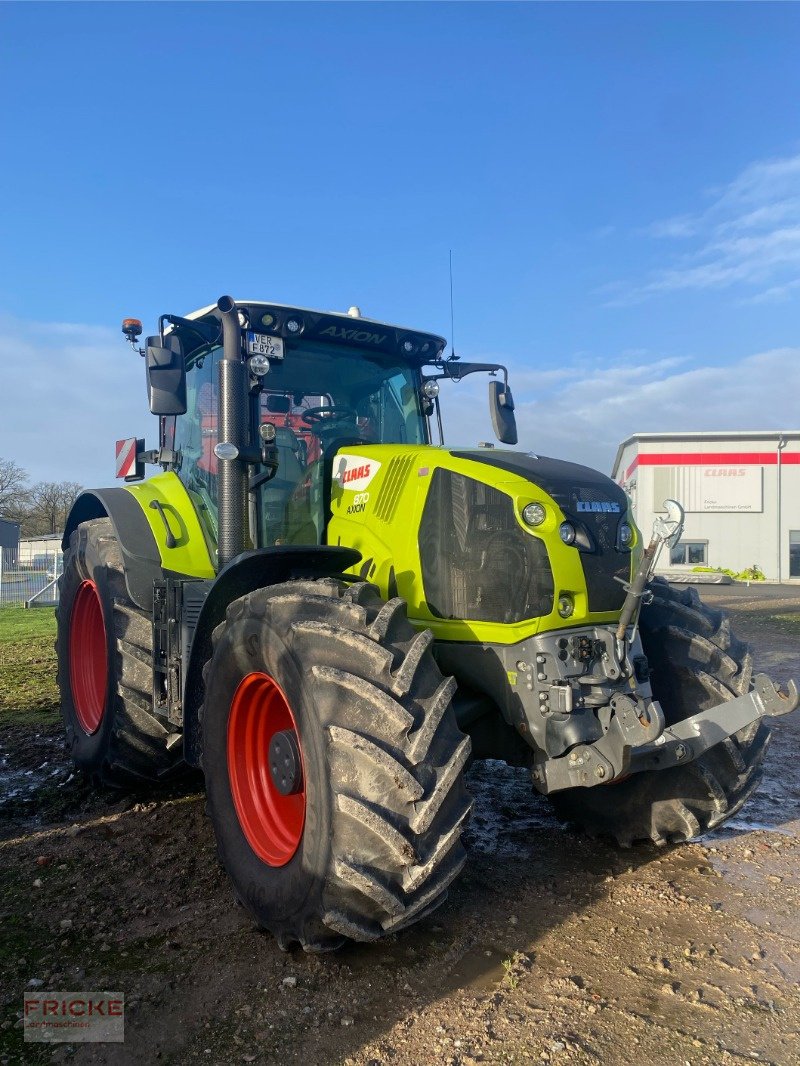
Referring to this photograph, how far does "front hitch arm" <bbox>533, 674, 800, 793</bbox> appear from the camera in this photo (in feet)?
10.2

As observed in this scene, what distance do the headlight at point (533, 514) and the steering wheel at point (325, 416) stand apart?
1541 mm

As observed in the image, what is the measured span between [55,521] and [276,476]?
183 feet

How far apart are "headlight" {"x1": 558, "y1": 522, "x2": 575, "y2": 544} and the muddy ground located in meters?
1.57

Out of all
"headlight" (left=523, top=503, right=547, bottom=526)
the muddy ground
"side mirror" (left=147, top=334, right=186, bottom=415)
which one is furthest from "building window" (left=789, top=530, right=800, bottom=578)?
"side mirror" (left=147, top=334, right=186, bottom=415)

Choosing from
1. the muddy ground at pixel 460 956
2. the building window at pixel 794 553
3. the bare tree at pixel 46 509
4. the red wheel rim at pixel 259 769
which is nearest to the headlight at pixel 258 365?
the red wheel rim at pixel 259 769

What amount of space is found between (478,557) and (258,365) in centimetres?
161

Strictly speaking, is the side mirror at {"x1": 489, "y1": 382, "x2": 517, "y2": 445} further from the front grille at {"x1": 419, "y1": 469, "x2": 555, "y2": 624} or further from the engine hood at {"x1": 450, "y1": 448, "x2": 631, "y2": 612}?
the front grille at {"x1": 419, "y1": 469, "x2": 555, "y2": 624}

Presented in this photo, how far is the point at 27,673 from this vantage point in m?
9.16

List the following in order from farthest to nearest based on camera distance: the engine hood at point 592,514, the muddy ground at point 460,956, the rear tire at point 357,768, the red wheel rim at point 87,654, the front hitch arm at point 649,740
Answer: the red wheel rim at point 87,654, the engine hood at point 592,514, the front hitch arm at point 649,740, the rear tire at point 357,768, the muddy ground at point 460,956

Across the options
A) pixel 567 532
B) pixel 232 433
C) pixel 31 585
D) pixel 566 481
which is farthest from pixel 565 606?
pixel 31 585

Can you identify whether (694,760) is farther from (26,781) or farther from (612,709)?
(26,781)

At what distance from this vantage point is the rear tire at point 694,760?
3.80m

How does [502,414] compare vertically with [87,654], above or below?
above

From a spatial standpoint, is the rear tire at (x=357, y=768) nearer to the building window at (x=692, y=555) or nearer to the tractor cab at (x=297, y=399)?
the tractor cab at (x=297, y=399)
